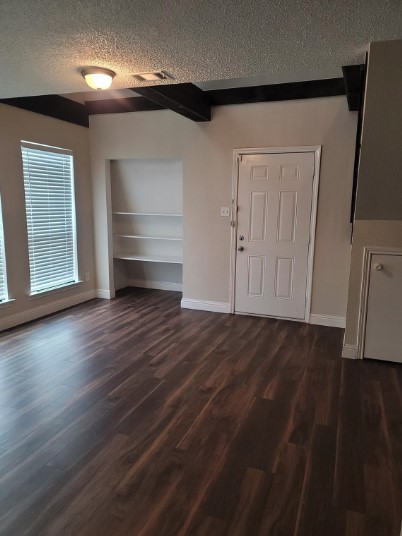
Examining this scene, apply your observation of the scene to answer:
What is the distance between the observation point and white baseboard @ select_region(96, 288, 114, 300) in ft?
18.9

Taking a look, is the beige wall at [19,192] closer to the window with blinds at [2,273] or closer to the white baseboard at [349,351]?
the window with blinds at [2,273]

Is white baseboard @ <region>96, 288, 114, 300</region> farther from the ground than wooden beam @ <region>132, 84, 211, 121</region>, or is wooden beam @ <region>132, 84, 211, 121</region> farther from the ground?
wooden beam @ <region>132, 84, 211, 121</region>

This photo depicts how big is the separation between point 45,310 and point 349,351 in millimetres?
3672

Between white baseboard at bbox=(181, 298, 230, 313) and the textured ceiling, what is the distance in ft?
9.39

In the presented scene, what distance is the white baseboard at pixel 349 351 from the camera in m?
3.59

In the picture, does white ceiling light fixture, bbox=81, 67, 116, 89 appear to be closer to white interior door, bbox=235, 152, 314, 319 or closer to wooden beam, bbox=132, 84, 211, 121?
wooden beam, bbox=132, 84, 211, 121

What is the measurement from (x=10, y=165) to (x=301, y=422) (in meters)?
3.98

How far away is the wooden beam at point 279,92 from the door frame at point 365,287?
192 cm

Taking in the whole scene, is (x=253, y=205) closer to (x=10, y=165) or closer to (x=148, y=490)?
(x=10, y=165)

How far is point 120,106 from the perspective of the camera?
5160 mm

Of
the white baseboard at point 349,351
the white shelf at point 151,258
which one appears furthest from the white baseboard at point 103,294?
the white baseboard at point 349,351

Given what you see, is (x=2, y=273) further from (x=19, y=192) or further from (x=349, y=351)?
(x=349, y=351)

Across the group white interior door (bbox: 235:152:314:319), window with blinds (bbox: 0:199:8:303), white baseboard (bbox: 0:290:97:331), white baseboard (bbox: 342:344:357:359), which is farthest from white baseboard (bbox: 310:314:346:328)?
window with blinds (bbox: 0:199:8:303)

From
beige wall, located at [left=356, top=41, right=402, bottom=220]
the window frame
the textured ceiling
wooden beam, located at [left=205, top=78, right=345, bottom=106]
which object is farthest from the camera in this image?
the window frame
